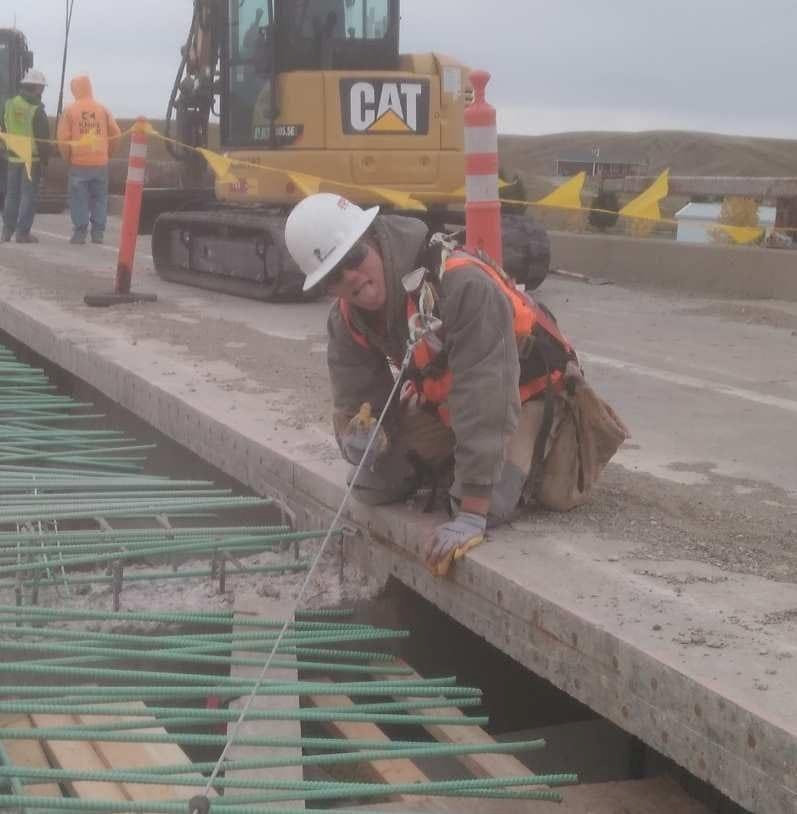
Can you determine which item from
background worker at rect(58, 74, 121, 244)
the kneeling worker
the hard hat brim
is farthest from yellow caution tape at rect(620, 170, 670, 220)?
background worker at rect(58, 74, 121, 244)

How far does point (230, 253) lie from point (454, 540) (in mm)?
7553

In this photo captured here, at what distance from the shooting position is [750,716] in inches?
107

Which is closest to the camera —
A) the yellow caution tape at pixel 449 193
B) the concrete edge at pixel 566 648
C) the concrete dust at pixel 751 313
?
the concrete edge at pixel 566 648

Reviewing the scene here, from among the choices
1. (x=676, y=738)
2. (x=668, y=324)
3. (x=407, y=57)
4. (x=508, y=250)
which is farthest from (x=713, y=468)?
(x=407, y=57)

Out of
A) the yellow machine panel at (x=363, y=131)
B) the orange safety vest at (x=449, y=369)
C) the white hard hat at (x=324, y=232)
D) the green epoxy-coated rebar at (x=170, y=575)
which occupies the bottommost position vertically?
the green epoxy-coated rebar at (x=170, y=575)

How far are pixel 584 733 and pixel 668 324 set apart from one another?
213 inches

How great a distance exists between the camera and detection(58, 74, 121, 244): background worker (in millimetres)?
15383

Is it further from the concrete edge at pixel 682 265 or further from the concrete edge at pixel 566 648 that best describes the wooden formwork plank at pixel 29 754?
the concrete edge at pixel 682 265

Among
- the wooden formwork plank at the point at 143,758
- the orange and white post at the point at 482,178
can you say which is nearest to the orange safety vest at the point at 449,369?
the wooden formwork plank at the point at 143,758

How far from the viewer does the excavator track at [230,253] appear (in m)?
10.2

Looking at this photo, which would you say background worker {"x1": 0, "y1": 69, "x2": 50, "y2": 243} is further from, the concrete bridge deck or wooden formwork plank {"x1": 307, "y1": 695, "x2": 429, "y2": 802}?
wooden formwork plank {"x1": 307, "y1": 695, "x2": 429, "y2": 802}

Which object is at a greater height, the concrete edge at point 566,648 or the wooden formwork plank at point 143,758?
the concrete edge at point 566,648

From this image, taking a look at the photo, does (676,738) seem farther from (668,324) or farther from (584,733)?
(668,324)

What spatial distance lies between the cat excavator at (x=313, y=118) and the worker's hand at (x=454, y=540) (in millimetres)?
6563
